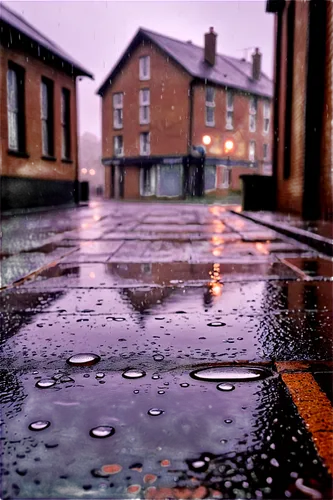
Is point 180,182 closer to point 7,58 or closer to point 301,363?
point 7,58

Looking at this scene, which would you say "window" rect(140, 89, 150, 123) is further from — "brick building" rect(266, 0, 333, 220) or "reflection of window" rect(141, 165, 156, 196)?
"brick building" rect(266, 0, 333, 220)

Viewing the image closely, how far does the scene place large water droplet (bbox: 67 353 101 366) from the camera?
84.0 inches

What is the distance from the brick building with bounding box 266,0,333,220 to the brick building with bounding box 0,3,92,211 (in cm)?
750

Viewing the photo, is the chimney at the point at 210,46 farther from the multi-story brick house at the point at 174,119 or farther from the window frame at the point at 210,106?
the window frame at the point at 210,106

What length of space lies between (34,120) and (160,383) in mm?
14860

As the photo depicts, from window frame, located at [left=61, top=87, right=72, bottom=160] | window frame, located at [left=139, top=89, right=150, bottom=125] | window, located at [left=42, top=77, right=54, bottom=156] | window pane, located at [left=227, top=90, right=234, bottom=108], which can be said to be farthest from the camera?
window pane, located at [left=227, top=90, right=234, bottom=108]

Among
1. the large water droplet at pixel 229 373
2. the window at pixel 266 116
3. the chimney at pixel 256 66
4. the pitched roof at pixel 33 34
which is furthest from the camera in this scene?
the chimney at pixel 256 66

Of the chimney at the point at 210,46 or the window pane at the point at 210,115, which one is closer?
the window pane at the point at 210,115

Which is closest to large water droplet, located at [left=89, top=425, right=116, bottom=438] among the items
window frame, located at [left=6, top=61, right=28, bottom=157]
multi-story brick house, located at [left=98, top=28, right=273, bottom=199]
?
window frame, located at [left=6, top=61, right=28, bottom=157]

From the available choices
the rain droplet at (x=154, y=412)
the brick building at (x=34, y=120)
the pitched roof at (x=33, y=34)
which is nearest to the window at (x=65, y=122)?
the brick building at (x=34, y=120)

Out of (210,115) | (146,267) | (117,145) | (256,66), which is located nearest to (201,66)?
(210,115)

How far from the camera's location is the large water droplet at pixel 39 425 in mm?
1535

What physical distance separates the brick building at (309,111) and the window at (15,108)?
780cm

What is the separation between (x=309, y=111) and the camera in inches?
410
